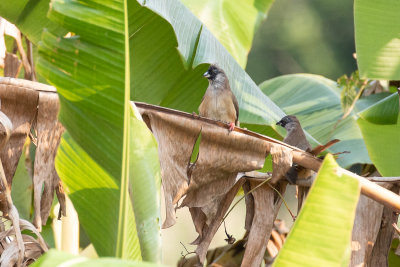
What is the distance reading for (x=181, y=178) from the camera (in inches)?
75.1

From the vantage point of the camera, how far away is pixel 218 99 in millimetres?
2730

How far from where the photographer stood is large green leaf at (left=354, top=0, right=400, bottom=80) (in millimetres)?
2643

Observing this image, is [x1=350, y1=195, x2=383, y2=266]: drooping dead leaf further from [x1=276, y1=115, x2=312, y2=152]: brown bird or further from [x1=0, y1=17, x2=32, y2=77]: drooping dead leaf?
[x1=0, y1=17, x2=32, y2=77]: drooping dead leaf

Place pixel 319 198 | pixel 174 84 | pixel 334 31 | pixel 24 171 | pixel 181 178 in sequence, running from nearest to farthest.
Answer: pixel 319 198, pixel 181 178, pixel 174 84, pixel 24 171, pixel 334 31

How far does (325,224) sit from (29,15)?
1.86m

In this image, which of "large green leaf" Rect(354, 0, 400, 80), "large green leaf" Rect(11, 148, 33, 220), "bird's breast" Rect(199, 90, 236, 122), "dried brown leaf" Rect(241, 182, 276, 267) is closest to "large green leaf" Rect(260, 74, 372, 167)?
"large green leaf" Rect(354, 0, 400, 80)

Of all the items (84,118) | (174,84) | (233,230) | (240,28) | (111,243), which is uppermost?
(240,28)

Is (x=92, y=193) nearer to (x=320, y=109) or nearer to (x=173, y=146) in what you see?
(x=173, y=146)

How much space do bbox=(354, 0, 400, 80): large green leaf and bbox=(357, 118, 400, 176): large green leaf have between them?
0.83 feet

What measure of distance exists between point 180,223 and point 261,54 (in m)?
4.37

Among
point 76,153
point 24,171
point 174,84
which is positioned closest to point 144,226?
point 76,153

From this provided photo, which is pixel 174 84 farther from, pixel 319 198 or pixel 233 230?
pixel 233 230

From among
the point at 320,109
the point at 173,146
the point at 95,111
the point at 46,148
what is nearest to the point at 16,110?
the point at 46,148

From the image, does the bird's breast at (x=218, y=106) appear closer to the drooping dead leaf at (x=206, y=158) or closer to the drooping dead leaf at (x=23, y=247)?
the drooping dead leaf at (x=206, y=158)
